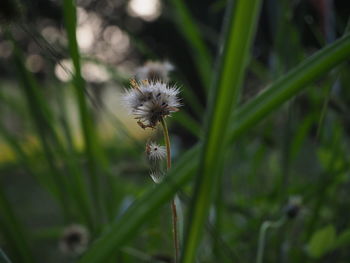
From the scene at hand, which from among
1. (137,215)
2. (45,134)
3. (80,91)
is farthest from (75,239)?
(137,215)

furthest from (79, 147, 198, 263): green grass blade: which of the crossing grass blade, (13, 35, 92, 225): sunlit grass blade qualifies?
(13, 35, 92, 225): sunlit grass blade

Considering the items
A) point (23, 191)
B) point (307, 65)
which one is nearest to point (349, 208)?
point (307, 65)

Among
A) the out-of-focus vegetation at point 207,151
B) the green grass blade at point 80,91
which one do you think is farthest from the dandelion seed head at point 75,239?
the green grass blade at point 80,91

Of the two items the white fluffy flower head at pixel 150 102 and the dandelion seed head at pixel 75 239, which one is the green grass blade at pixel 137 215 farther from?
the dandelion seed head at pixel 75 239

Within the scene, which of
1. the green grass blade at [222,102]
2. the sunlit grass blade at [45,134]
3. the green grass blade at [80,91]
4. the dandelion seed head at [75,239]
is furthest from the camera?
the dandelion seed head at [75,239]

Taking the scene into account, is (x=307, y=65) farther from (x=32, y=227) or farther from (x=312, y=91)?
(x=32, y=227)
